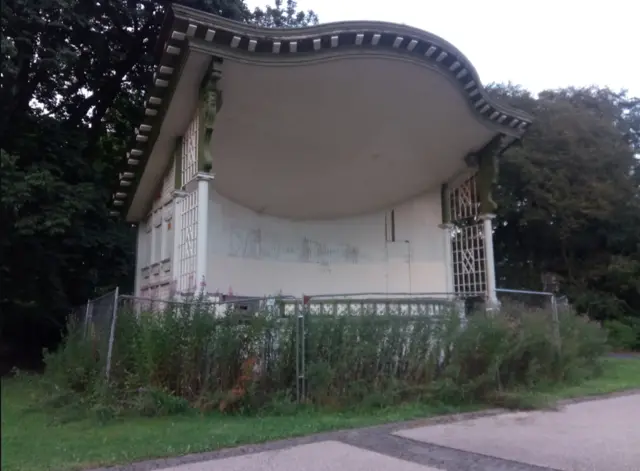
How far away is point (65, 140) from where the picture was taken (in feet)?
56.0

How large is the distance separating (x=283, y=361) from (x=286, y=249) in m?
7.06

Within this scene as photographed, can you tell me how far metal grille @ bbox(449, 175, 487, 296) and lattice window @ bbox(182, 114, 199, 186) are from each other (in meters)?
7.31

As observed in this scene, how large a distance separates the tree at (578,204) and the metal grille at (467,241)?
9.26 m

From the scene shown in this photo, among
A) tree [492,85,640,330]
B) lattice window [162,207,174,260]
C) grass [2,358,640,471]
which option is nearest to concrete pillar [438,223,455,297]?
grass [2,358,640,471]

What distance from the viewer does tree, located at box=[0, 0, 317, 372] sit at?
566 inches

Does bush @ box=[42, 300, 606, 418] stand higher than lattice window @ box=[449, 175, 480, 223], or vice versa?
lattice window @ box=[449, 175, 480, 223]

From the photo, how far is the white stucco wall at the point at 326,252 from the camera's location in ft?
47.4

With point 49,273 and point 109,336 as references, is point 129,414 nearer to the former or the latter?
point 109,336

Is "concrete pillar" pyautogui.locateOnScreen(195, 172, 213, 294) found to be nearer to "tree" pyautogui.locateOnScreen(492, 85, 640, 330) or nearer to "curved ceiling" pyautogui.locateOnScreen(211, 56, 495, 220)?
"curved ceiling" pyautogui.locateOnScreen(211, 56, 495, 220)

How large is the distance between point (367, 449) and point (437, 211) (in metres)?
11.1

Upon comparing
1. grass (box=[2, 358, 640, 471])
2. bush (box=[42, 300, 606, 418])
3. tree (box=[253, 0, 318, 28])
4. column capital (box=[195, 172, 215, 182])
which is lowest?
grass (box=[2, 358, 640, 471])

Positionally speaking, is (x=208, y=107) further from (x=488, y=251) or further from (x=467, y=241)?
(x=467, y=241)

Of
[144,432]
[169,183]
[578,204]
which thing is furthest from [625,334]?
[144,432]

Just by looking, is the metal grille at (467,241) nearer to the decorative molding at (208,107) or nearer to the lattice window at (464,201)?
the lattice window at (464,201)
